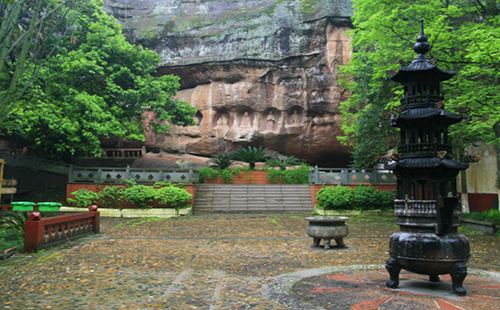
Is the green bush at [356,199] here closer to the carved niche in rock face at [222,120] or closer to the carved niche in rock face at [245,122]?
the carved niche in rock face at [245,122]

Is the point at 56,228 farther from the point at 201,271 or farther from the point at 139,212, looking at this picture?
the point at 139,212

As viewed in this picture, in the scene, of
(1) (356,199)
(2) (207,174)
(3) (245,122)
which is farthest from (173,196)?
(3) (245,122)

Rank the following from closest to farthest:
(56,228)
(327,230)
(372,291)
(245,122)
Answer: (372,291) → (327,230) → (56,228) → (245,122)

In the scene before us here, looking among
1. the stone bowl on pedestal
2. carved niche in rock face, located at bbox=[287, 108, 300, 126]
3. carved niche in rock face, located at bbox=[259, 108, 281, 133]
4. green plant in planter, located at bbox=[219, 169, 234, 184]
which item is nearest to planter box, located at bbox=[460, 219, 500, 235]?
the stone bowl on pedestal

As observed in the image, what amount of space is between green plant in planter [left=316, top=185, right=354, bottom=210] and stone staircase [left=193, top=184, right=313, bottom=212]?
5.37 ft

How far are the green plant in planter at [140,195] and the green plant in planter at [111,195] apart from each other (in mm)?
325

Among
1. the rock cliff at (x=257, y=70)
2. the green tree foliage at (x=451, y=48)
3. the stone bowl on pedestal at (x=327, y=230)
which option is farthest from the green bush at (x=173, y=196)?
the rock cliff at (x=257, y=70)

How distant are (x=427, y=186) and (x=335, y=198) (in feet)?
36.5

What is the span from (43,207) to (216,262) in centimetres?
1173

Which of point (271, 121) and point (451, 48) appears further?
point (271, 121)

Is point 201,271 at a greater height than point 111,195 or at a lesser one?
lesser

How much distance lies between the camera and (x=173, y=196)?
16578 mm

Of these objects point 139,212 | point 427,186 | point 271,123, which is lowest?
point 139,212

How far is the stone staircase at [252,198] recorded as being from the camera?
18516mm
